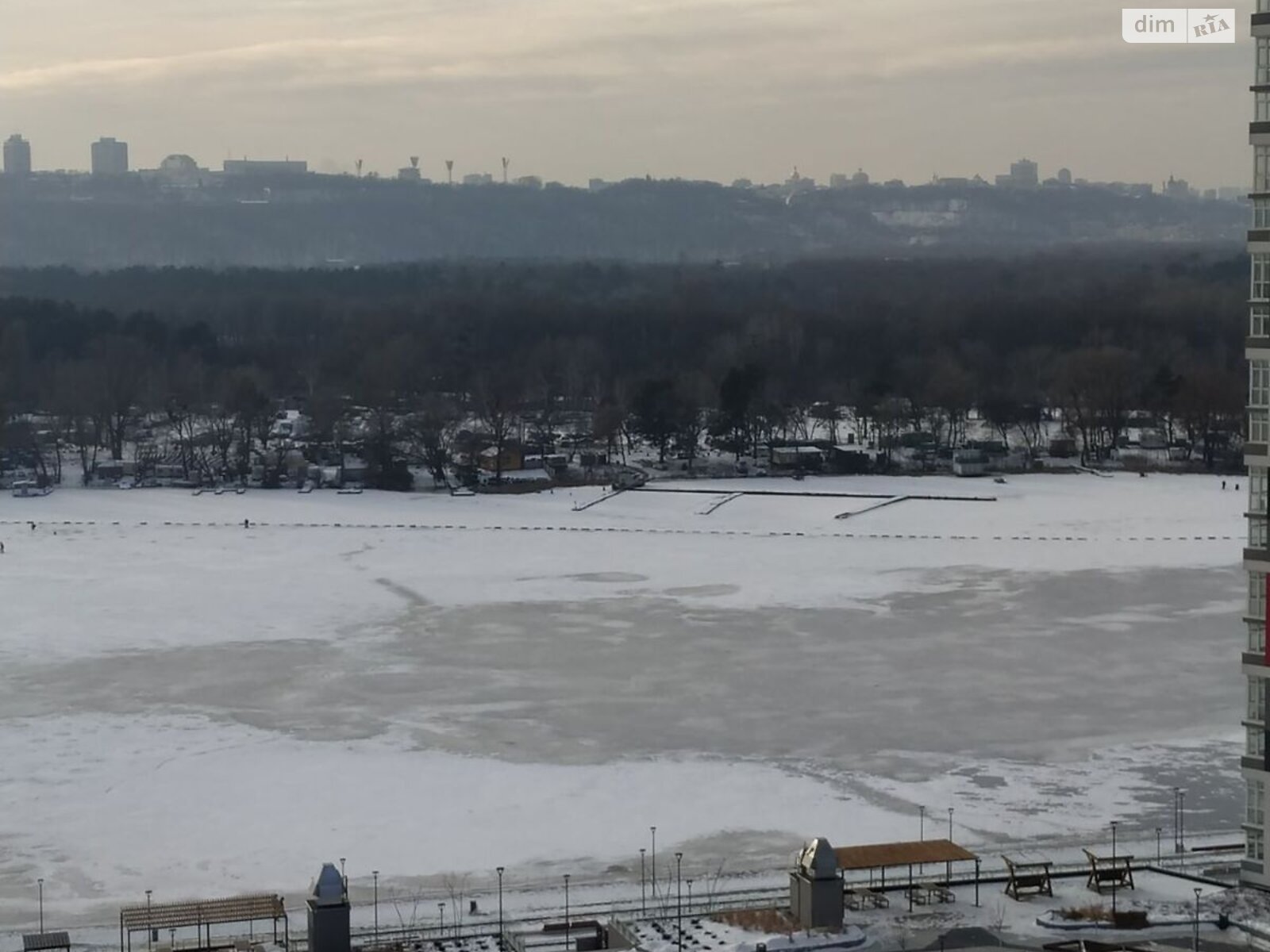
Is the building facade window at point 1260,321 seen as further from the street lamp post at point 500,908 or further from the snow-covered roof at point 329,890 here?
the snow-covered roof at point 329,890

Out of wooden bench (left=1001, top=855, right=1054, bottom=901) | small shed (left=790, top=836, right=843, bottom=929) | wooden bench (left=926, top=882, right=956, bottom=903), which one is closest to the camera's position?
small shed (left=790, top=836, right=843, bottom=929)

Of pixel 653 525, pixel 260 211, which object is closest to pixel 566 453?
pixel 653 525

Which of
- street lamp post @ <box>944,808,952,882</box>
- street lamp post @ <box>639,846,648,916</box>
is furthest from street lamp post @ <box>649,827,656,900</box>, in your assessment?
street lamp post @ <box>944,808,952,882</box>

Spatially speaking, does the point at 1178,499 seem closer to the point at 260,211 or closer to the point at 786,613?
the point at 786,613

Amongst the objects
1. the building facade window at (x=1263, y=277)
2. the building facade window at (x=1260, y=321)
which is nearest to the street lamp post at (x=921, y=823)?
the building facade window at (x=1260, y=321)

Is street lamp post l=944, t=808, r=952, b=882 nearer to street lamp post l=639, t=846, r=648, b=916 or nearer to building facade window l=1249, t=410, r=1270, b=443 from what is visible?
street lamp post l=639, t=846, r=648, b=916
